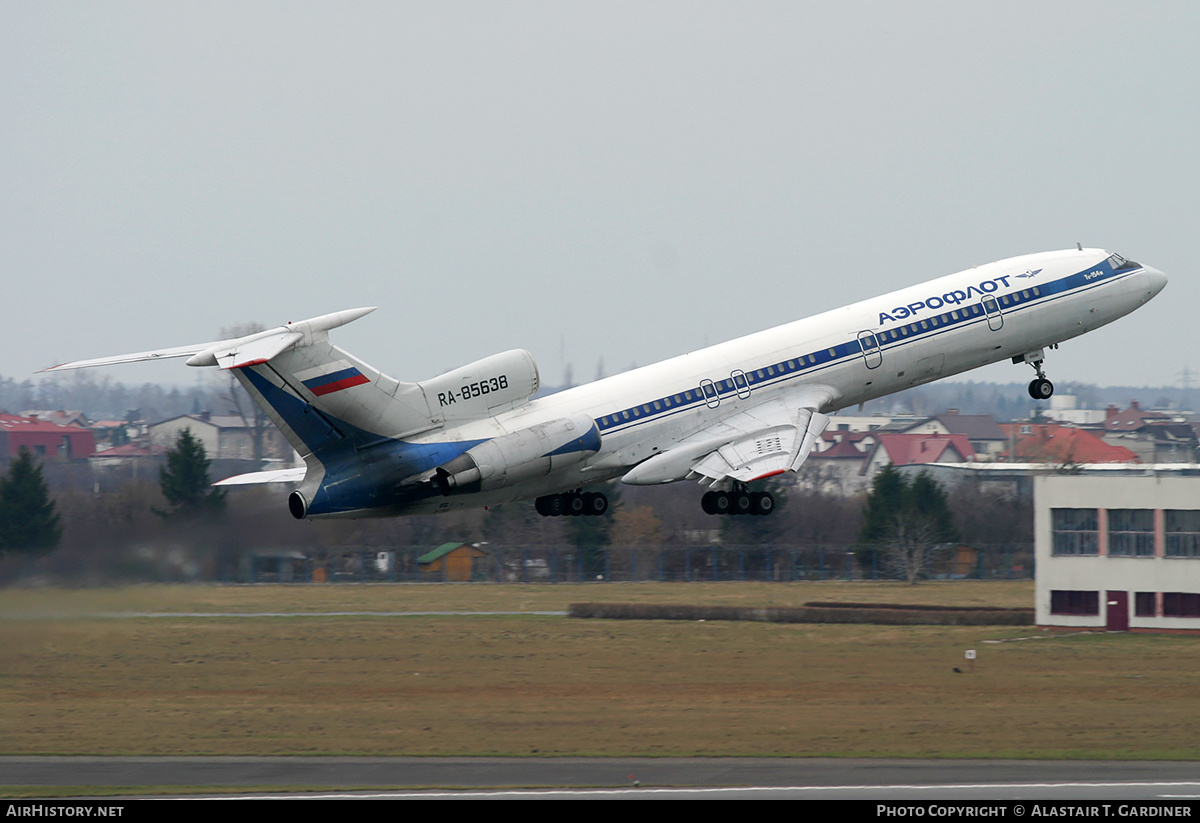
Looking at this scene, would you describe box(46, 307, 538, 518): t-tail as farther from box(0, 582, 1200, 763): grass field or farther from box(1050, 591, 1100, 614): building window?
box(1050, 591, 1100, 614): building window

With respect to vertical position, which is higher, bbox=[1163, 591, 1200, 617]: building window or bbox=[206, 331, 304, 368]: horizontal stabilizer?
bbox=[206, 331, 304, 368]: horizontal stabilizer

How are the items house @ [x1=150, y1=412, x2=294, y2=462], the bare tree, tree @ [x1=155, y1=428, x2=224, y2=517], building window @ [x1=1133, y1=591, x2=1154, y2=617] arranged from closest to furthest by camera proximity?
tree @ [x1=155, y1=428, x2=224, y2=517] → building window @ [x1=1133, y1=591, x2=1154, y2=617] → the bare tree → house @ [x1=150, y1=412, x2=294, y2=462]

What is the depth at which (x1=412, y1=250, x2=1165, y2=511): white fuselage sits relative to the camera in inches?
1396

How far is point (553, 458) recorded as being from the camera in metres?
34.2

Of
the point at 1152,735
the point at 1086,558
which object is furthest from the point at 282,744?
the point at 1086,558

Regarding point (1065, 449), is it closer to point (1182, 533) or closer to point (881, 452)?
point (881, 452)

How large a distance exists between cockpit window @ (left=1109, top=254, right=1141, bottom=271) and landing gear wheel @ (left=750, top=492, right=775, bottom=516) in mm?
13559

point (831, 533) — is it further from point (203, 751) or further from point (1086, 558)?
point (203, 751)

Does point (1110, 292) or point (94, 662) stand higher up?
point (1110, 292)

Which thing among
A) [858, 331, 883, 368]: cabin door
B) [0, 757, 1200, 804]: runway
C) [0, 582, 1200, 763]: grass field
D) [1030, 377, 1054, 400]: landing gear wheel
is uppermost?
[858, 331, 883, 368]: cabin door

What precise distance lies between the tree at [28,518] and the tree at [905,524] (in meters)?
49.2

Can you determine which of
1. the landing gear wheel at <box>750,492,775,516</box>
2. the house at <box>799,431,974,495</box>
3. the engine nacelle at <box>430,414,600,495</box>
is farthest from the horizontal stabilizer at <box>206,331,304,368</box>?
the house at <box>799,431,974,495</box>

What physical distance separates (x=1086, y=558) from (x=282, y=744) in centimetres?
→ 3831
